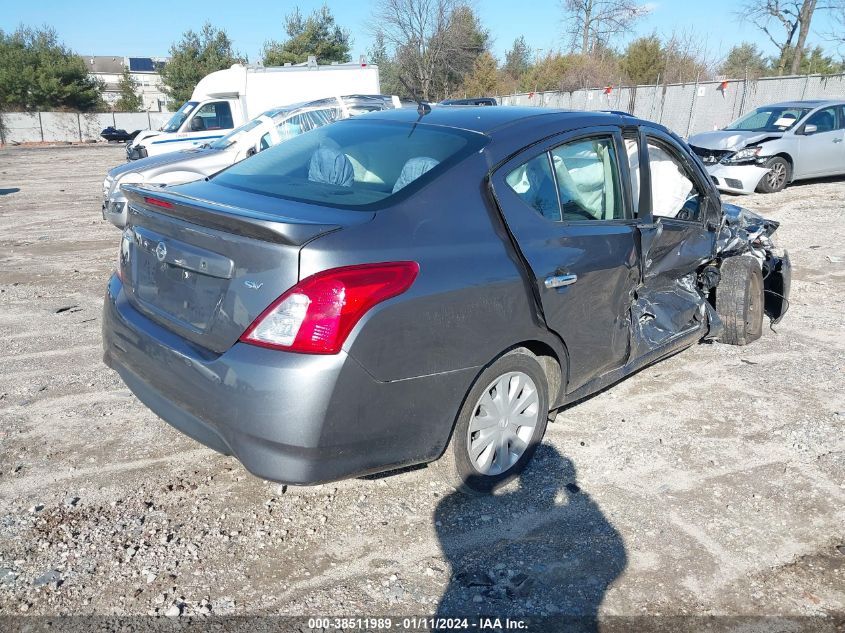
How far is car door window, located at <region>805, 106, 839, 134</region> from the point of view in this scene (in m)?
13.3

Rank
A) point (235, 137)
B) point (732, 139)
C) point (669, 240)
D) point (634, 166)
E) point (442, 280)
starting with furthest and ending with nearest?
point (732, 139), point (235, 137), point (669, 240), point (634, 166), point (442, 280)

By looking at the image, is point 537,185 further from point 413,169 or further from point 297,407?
point 297,407

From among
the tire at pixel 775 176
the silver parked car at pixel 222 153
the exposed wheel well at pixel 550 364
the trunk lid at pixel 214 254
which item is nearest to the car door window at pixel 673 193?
the exposed wheel well at pixel 550 364

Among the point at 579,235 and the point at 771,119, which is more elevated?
the point at 771,119

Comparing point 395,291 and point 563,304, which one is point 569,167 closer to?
point 563,304

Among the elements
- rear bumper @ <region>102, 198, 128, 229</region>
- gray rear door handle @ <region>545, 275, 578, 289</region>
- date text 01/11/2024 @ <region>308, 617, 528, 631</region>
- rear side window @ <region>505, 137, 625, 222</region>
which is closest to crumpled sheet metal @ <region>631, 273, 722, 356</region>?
rear side window @ <region>505, 137, 625, 222</region>

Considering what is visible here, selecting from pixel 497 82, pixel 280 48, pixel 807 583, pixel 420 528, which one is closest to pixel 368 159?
pixel 420 528

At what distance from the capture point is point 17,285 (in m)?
7.04

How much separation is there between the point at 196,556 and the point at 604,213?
265cm

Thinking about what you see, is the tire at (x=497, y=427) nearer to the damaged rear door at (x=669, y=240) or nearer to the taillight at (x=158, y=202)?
the damaged rear door at (x=669, y=240)

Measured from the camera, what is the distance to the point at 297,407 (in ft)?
7.94

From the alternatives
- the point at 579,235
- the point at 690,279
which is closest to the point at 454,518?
the point at 579,235

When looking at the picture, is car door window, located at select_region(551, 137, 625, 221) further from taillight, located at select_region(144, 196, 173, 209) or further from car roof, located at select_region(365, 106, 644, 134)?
taillight, located at select_region(144, 196, 173, 209)

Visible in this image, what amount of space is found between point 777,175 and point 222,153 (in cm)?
1038
